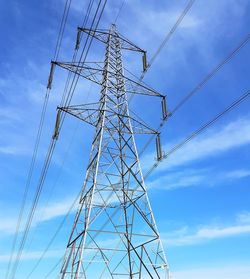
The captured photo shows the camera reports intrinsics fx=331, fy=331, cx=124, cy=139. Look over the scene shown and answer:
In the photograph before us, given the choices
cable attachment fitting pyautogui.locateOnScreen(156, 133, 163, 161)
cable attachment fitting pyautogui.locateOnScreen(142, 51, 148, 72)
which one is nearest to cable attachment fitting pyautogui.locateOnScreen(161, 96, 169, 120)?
cable attachment fitting pyautogui.locateOnScreen(156, 133, 163, 161)

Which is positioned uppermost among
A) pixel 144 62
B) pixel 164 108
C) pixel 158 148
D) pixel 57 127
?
pixel 144 62

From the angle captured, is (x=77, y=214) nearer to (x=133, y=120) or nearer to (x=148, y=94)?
(x=133, y=120)

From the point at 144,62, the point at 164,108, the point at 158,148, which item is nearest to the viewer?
the point at 158,148

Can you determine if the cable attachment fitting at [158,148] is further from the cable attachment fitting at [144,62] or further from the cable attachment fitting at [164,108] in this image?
the cable attachment fitting at [144,62]

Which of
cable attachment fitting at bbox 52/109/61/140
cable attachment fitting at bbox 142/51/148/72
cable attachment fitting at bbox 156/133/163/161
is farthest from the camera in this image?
cable attachment fitting at bbox 142/51/148/72

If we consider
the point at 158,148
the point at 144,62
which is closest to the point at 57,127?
the point at 158,148

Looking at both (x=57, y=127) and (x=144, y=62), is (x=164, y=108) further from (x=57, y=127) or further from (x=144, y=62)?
(x=57, y=127)

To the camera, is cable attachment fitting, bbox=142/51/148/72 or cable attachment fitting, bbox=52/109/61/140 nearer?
cable attachment fitting, bbox=52/109/61/140

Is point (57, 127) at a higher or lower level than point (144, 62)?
lower

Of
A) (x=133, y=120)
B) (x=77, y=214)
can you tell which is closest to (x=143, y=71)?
(x=133, y=120)

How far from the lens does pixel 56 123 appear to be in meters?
21.7

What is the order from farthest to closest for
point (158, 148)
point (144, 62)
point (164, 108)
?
point (144, 62) → point (164, 108) → point (158, 148)

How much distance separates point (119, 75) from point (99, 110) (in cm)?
413

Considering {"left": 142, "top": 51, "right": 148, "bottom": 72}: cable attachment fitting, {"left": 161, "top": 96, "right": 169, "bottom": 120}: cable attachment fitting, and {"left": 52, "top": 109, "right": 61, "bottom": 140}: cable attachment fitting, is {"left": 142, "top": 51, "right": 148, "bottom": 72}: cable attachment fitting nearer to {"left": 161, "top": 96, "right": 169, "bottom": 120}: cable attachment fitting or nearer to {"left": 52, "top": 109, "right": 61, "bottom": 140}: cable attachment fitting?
{"left": 161, "top": 96, "right": 169, "bottom": 120}: cable attachment fitting
